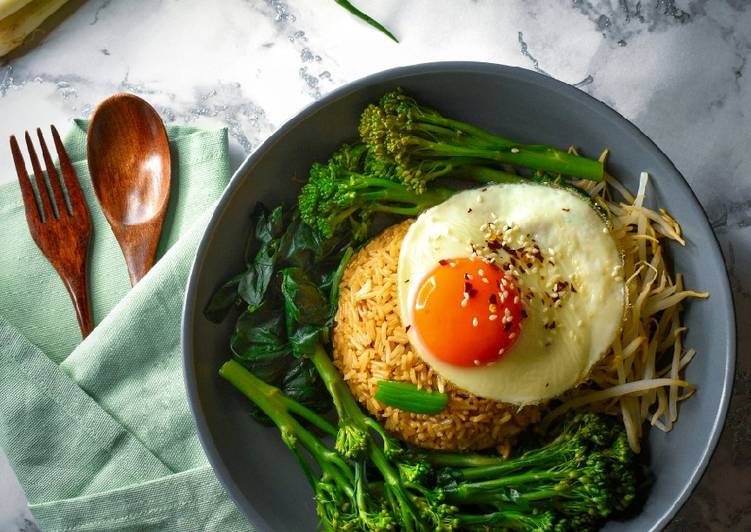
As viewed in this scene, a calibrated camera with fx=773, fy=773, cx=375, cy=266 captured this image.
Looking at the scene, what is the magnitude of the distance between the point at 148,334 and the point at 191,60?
1285 mm

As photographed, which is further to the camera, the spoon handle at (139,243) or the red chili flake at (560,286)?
the spoon handle at (139,243)

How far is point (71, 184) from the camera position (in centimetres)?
344

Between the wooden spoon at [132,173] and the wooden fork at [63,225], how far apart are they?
0.12 m

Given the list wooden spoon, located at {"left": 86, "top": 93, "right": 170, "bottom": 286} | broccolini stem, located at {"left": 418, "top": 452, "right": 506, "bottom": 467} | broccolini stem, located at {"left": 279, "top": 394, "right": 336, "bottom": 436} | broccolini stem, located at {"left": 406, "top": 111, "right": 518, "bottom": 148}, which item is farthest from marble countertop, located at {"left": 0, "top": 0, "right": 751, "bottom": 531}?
broccolini stem, located at {"left": 279, "top": 394, "right": 336, "bottom": 436}

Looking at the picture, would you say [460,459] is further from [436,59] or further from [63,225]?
[63,225]

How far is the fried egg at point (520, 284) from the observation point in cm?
280

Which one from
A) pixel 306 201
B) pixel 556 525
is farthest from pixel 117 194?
pixel 556 525

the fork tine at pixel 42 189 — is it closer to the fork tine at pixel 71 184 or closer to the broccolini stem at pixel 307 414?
the fork tine at pixel 71 184

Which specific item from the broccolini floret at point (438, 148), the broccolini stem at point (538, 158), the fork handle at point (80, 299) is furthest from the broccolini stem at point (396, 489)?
the fork handle at point (80, 299)

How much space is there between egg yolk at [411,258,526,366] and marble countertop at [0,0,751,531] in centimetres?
120

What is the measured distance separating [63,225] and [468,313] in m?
1.90

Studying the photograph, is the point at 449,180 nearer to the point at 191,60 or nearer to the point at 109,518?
the point at 191,60

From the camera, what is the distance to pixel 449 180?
3311 mm

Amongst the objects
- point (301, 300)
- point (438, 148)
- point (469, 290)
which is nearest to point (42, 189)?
point (301, 300)
